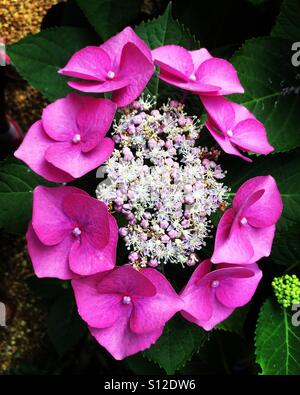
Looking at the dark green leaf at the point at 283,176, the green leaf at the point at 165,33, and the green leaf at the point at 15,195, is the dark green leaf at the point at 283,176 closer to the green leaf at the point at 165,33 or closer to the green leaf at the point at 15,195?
the green leaf at the point at 165,33

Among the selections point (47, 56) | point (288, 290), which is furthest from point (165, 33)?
point (288, 290)

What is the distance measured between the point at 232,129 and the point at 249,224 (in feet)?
0.47

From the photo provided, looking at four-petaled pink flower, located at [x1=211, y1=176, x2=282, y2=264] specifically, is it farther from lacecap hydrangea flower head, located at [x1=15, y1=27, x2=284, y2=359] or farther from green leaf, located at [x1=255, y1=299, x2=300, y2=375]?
green leaf, located at [x1=255, y1=299, x2=300, y2=375]

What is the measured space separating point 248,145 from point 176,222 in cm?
16

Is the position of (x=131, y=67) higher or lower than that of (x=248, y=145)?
higher

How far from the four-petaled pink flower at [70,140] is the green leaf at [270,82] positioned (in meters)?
0.31

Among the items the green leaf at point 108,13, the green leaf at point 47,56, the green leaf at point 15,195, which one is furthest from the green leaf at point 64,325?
the green leaf at point 108,13

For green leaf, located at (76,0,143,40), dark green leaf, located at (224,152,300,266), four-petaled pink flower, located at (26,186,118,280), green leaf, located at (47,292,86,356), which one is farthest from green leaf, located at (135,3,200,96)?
green leaf, located at (47,292,86,356)

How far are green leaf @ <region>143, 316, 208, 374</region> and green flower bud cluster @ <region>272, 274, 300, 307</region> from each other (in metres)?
0.15

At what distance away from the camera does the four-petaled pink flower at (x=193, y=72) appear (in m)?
0.77

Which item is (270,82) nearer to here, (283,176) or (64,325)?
(283,176)

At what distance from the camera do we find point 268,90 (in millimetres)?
982
